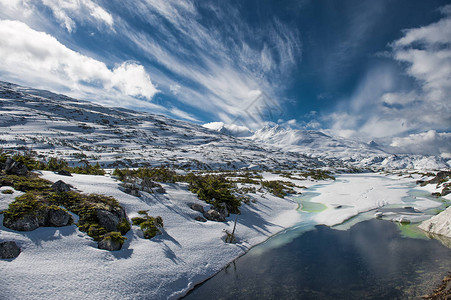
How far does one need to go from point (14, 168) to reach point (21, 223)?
596cm

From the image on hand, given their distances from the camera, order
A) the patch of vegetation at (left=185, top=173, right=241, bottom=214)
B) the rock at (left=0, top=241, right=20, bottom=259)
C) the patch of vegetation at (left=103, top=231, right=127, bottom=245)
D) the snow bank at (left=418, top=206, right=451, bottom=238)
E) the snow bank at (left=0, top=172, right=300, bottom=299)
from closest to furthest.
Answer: the snow bank at (left=0, top=172, right=300, bottom=299), the rock at (left=0, top=241, right=20, bottom=259), the patch of vegetation at (left=103, top=231, right=127, bottom=245), the snow bank at (left=418, top=206, right=451, bottom=238), the patch of vegetation at (left=185, top=173, right=241, bottom=214)

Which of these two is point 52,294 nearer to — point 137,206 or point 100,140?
point 137,206

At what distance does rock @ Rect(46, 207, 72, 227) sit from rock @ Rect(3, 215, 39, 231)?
2.12ft

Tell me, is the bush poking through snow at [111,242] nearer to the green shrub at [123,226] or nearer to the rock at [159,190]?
the green shrub at [123,226]

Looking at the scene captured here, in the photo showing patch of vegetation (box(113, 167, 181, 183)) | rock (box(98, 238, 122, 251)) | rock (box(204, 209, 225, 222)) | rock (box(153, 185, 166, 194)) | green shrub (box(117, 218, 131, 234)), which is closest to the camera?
rock (box(98, 238, 122, 251))

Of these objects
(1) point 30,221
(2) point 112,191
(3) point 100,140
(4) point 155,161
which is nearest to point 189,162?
(4) point 155,161

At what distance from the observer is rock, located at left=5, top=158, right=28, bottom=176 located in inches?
454

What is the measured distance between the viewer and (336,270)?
33.3ft

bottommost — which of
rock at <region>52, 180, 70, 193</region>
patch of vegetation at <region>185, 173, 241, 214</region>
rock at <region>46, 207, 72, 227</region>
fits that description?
rock at <region>46, 207, 72, 227</region>

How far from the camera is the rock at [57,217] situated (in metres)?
8.91

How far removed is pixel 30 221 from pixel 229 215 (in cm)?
1217

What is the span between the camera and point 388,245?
512 inches

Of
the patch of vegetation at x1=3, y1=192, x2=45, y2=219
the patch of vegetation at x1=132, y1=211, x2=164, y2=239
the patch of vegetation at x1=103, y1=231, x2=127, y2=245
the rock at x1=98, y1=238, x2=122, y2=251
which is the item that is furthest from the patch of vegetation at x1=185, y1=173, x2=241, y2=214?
the patch of vegetation at x1=3, y1=192, x2=45, y2=219

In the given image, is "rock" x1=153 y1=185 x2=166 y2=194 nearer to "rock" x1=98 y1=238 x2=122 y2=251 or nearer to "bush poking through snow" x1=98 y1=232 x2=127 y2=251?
"bush poking through snow" x1=98 y1=232 x2=127 y2=251
